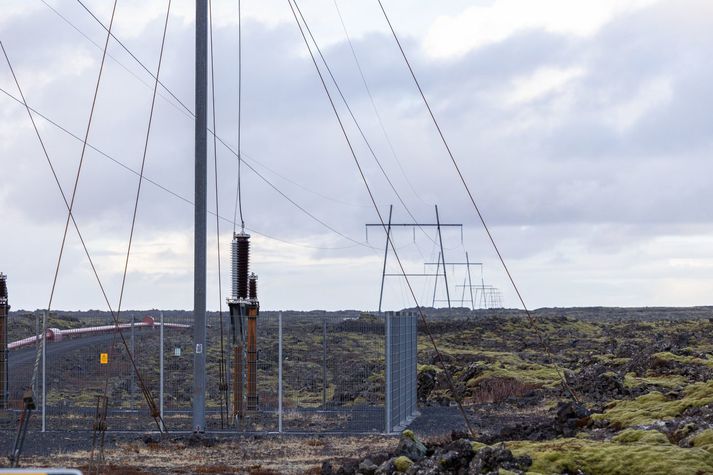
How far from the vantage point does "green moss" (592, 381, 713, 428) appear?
62.7 feet

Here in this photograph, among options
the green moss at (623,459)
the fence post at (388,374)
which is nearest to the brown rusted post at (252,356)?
the fence post at (388,374)

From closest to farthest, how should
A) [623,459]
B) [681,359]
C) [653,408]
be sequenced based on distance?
[623,459] → [653,408] → [681,359]

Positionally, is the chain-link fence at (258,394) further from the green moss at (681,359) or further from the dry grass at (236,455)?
the green moss at (681,359)

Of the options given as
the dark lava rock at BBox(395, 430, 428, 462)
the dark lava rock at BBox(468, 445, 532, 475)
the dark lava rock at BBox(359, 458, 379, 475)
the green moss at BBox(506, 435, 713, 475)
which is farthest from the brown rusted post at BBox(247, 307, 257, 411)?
the dark lava rock at BBox(468, 445, 532, 475)

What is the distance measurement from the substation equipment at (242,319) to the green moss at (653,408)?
8.41 m

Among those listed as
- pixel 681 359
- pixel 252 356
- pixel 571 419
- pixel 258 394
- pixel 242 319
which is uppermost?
pixel 242 319

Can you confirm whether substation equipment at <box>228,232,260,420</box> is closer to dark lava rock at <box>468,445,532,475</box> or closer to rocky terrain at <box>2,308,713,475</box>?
rocky terrain at <box>2,308,713,475</box>

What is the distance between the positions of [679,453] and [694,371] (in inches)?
768

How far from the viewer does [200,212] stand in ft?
79.6

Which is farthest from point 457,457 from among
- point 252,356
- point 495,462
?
point 252,356

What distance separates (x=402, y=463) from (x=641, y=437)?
3595 mm

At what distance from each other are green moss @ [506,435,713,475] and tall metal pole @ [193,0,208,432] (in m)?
10.5

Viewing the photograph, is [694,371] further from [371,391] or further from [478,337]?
[478,337]

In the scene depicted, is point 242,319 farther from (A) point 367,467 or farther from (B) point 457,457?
(B) point 457,457
